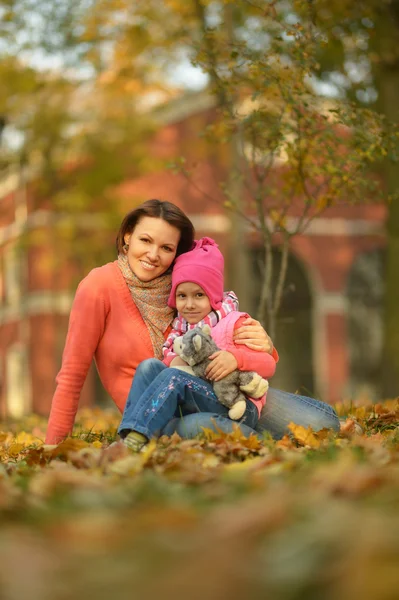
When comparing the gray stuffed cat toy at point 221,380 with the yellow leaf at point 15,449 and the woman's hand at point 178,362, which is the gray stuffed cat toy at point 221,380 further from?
the yellow leaf at point 15,449

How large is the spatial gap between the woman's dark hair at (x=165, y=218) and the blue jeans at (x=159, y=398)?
2.74 ft

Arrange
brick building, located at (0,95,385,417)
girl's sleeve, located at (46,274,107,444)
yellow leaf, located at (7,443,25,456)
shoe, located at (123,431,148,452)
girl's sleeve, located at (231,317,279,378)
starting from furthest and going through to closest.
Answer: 1. brick building, located at (0,95,385,417)
2. yellow leaf, located at (7,443,25,456)
3. girl's sleeve, located at (46,274,107,444)
4. girl's sleeve, located at (231,317,279,378)
5. shoe, located at (123,431,148,452)

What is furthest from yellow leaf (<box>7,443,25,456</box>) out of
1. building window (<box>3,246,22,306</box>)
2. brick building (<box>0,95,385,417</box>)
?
building window (<box>3,246,22,306</box>)

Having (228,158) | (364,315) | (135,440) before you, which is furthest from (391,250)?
(364,315)

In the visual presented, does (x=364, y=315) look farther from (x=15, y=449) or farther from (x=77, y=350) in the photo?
(x=77, y=350)

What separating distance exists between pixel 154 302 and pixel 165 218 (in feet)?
1.44

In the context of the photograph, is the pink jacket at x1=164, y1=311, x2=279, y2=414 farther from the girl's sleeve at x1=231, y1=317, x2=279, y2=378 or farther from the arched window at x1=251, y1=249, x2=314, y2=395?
the arched window at x1=251, y1=249, x2=314, y2=395

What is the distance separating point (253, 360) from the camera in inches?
179

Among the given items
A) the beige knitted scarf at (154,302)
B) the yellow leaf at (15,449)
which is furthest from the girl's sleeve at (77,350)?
the yellow leaf at (15,449)

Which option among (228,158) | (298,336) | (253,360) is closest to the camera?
(253,360)

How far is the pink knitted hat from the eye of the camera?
15.3 feet

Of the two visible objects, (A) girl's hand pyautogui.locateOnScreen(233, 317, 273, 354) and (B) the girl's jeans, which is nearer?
(B) the girl's jeans

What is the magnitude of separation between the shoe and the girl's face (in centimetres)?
67

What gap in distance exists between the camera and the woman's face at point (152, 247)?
4945mm
